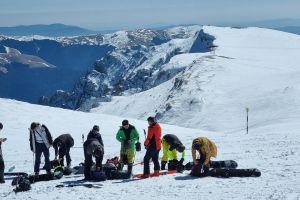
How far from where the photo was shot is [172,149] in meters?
17.4

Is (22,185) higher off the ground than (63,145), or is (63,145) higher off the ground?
(63,145)

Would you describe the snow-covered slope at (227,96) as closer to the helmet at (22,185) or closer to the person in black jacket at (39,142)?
the person in black jacket at (39,142)

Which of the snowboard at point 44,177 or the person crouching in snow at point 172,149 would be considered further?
the person crouching in snow at point 172,149

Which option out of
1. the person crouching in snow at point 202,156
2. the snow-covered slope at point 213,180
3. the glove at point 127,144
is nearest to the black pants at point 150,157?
the snow-covered slope at point 213,180

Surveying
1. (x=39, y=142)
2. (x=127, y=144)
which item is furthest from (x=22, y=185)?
(x=127, y=144)

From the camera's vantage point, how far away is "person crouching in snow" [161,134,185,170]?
17.4 meters

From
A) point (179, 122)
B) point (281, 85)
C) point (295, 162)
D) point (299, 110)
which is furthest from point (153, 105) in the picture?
point (295, 162)

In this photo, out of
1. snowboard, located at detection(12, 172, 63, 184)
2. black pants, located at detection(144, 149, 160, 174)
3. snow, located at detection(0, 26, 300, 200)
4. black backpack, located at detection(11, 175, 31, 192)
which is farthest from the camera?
snowboard, located at detection(12, 172, 63, 184)

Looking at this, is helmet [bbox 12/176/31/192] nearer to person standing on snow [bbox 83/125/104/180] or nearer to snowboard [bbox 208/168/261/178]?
person standing on snow [bbox 83/125/104/180]

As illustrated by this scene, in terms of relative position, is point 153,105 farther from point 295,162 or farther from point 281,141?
point 295,162

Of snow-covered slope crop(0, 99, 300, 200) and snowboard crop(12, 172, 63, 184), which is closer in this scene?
snow-covered slope crop(0, 99, 300, 200)

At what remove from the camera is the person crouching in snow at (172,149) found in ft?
57.1

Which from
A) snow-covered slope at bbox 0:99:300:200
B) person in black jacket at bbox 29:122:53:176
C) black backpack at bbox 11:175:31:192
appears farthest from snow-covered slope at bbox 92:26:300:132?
black backpack at bbox 11:175:31:192

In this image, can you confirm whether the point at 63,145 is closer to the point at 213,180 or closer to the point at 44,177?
the point at 44,177
